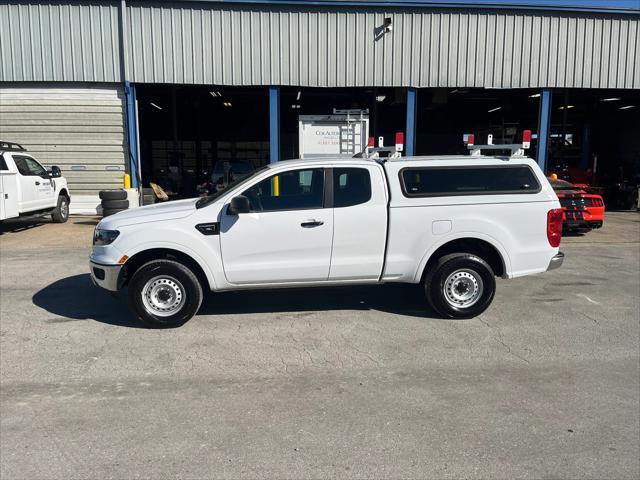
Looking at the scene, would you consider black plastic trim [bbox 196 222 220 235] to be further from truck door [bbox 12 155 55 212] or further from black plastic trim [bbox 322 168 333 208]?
truck door [bbox 12 155 55 212]

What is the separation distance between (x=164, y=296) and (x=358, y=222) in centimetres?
230

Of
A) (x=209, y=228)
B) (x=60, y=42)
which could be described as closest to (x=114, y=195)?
(x=60, y=42)

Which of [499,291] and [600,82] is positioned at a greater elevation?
[600,82]

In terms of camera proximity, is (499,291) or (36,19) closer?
(499,291)

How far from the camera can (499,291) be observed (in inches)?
287

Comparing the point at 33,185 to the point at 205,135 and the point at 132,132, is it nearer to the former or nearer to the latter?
the point at 132,132

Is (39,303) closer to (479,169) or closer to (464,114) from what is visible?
(479,169)

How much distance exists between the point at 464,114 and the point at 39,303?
30.1 meters

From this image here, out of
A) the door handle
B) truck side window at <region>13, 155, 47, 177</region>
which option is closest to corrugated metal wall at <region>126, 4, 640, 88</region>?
truck side window at <region>13, 155, 47, 177</region>

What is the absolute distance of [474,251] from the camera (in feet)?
20.2

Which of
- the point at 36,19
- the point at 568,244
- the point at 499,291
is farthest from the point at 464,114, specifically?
the point at 499,291

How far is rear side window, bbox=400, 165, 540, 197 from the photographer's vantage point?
231 inches

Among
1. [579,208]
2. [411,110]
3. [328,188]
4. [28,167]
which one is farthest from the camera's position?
[411,110]

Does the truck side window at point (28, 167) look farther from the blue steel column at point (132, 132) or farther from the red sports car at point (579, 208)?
the red sports car at point (579, 208)
